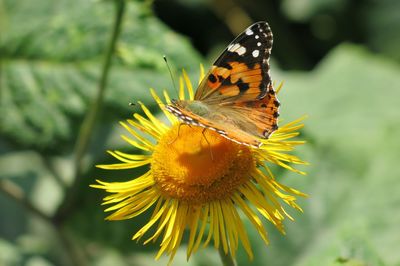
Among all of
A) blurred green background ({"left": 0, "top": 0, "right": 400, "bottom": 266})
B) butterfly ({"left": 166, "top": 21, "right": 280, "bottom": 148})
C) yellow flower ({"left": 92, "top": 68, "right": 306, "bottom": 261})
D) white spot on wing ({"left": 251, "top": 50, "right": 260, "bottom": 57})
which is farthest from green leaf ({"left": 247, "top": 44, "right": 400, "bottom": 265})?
white spot on wing ({"left": 251, "top": 50, "right": 260, "bottom": 57})

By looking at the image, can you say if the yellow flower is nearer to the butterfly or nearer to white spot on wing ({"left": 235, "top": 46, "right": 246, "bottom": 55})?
the butterfly

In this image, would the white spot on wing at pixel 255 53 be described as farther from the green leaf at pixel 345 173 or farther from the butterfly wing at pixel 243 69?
the green leaf at pixel 345 173

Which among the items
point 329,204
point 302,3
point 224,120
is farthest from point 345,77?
point 224,120

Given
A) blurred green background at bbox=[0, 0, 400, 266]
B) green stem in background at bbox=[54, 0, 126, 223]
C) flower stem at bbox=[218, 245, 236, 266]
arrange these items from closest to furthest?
flower stem at bbox=[218, 245, 236, 266], green stem in background at bbox=[54, 0, 126, 223], blurred green background at bbox=[0, 0, 400, 266]

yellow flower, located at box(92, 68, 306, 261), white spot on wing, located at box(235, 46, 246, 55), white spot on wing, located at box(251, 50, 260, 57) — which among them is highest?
white spot on wing, located at box(235, 46, 246, 55)

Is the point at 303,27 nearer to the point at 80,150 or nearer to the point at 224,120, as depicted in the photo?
the point at 80,150

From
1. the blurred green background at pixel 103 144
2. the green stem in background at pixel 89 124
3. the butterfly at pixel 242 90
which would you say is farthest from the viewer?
the blurred green background at pixel 103 144

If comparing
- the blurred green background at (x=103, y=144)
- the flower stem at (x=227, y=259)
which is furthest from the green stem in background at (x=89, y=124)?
the flower stem at (x=227, y=259)
